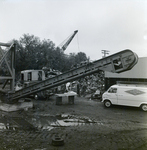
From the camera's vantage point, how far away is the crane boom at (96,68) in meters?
9.35

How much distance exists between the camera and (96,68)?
34.9 feet

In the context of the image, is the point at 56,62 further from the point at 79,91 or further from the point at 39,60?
the point at 79,91

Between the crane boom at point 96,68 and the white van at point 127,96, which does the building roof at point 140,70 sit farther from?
the crane boom at point 96,68

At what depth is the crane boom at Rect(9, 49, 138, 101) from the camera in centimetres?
935

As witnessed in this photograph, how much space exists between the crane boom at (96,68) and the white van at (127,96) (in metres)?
2.82

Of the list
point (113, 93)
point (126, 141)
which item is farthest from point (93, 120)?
point (113, 93)

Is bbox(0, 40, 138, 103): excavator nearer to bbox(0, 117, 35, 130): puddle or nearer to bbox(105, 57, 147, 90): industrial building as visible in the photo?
bbox(0, 117, 35, 130): puddle

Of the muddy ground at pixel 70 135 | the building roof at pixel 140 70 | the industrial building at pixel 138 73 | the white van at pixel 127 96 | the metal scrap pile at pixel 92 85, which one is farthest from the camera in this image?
the metal scrap pile at pixel 92 85

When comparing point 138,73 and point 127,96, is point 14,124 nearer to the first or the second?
point 127,96

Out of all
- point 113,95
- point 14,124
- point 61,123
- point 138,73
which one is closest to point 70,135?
point 61,123

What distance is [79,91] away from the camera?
67.1ft

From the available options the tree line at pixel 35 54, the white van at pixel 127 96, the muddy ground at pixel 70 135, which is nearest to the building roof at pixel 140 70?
the white van at pixel 127 96

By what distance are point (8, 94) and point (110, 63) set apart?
26.4ft

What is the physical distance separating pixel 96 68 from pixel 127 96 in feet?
10.8
